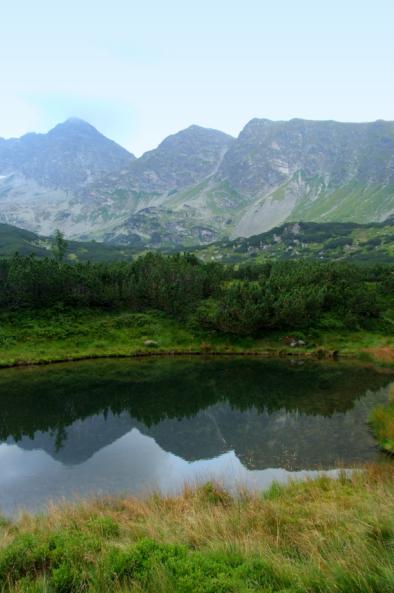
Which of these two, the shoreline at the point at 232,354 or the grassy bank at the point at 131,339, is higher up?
the grassy bank at the point at 131,339

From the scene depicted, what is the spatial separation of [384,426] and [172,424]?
18007 millimetres

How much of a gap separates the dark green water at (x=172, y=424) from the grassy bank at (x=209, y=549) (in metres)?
7.39

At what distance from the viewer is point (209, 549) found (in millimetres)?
12016

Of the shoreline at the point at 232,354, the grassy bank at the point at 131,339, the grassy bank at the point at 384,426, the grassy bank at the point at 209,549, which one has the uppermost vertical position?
the grassy bank at the point at 209,549

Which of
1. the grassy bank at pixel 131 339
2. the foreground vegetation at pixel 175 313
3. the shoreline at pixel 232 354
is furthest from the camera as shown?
the foreground vegetation at pixel 175 313

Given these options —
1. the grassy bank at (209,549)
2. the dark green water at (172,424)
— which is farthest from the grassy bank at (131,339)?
the grassy bank at (209,549)

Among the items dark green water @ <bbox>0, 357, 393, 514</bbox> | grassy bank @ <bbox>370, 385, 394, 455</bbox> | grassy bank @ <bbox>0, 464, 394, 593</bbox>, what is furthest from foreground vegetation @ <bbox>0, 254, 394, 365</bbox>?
grassy bank @ <bbox>0, 464, 394, 593</bbox>

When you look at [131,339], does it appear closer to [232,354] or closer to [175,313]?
[175,313]

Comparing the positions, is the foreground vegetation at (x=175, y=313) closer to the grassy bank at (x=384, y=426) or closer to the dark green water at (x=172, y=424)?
the dark green water at (x=172, y=424)

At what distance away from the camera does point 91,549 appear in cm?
1290

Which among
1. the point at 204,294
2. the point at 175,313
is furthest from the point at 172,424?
the point at 204,294

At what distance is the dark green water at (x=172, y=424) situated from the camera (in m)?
29.2

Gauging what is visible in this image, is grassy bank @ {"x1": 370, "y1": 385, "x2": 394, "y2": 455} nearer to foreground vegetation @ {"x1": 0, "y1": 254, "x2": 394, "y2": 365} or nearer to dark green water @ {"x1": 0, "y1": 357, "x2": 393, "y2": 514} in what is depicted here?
dark green water @ {"x1": 0, "y1": 357, "x2": 393, "y2": 514}

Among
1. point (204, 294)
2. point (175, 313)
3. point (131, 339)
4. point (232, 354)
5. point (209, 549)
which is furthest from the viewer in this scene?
point (204, 294)
